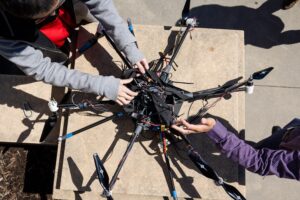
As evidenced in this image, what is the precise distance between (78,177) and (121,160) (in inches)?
15.7

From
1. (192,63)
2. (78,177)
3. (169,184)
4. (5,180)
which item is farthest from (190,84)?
(5,180)

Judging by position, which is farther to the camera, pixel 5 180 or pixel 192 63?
pixel 5 180

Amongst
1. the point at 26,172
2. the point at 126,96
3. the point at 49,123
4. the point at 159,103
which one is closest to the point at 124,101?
the point at 126,96

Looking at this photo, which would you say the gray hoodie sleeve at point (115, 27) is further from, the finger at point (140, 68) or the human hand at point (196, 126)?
the human hand at point (196, 126)

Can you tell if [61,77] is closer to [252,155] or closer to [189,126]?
[189,126]

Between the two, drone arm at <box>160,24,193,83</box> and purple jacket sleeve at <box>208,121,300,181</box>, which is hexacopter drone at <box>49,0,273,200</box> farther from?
purple jacket sleeve at <box>208,121,300,181</box>

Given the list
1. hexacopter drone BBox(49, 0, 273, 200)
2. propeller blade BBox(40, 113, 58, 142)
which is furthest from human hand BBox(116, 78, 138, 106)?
propeller blade BBox(40, 113, 58, 142)

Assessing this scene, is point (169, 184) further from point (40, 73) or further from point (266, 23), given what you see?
point (266, 23)

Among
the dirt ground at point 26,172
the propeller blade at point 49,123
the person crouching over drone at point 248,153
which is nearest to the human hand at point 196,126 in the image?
the person crouching over drone at point 248,153

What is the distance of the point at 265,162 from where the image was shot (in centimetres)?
200

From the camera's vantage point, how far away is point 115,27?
221cm

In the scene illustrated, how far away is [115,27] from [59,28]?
45cm

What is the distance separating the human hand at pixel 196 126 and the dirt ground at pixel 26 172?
1.41m

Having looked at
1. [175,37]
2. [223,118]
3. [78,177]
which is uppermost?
[175,37]
